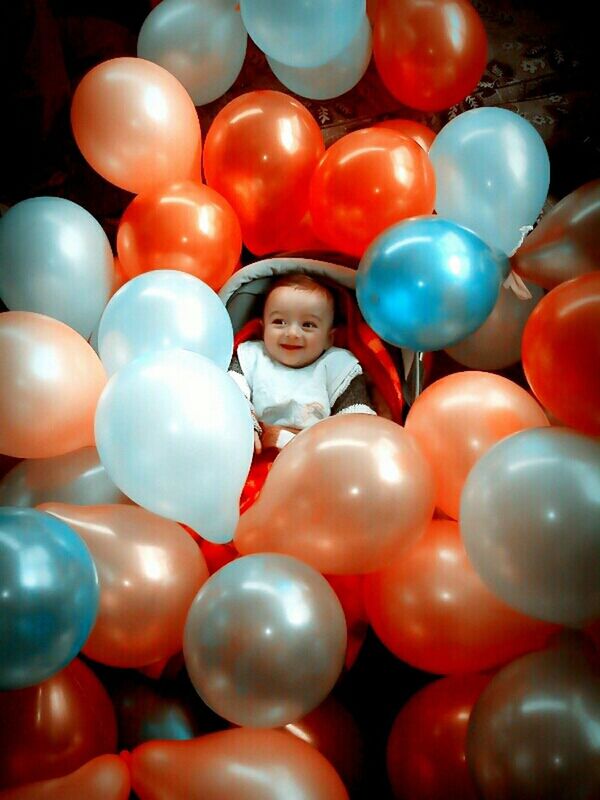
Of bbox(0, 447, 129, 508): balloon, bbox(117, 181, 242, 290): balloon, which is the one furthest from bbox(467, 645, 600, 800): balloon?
bbox(117, 181, 242, 290): balloon

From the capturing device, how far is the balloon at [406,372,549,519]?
1163mm

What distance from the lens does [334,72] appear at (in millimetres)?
1681

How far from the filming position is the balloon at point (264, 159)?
1529mm

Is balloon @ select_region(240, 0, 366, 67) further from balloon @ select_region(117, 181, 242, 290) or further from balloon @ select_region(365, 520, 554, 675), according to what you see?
balloon @ select_region(365, 520, 554, 675)

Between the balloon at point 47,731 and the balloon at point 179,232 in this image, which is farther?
the balloon at point 179,232

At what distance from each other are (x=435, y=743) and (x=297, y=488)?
1.27 feet

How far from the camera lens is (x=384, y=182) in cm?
140

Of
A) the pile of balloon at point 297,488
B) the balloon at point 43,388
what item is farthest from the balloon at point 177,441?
the balloon at point 43,388

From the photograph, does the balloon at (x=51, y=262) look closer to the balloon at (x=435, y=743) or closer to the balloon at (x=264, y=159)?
the balloon at (x=264, y=159)

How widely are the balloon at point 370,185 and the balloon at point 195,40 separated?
0.40 meters

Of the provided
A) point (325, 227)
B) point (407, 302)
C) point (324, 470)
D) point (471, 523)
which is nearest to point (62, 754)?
point (324, 470)

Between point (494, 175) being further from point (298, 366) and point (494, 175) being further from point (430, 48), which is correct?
point (298, 366)

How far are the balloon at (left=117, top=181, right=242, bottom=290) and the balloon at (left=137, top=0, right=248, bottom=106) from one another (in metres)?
0.31

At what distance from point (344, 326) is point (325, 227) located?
263mm
